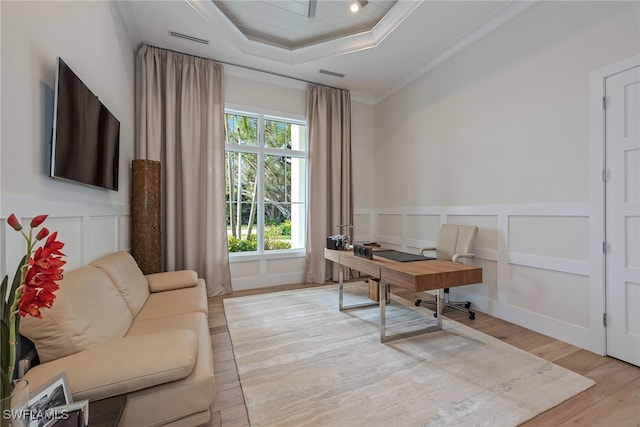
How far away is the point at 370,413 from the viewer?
1.56 m

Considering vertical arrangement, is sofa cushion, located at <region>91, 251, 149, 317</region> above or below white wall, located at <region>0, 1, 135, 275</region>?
below

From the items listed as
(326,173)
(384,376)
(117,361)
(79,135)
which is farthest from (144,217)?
(384,376)

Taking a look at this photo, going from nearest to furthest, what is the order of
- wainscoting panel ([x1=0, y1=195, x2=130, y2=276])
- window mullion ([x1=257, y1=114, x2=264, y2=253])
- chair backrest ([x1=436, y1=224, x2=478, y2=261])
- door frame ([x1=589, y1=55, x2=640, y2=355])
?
wainscoting panel ([x1=0, y1=195, x2=130, y2=276]), door frame ([x1=589, y1=55, x2=640, y2=355]), chair backrest ([x1=436, y1=224, x2=478, y2=261]), window mullion ([x1=257, y1=114, x2=264, y2=253])

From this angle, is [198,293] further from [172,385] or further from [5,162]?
[5,162]

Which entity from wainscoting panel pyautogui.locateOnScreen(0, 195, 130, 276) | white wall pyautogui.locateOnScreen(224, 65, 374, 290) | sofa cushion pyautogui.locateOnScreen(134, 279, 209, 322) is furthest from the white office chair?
wainscoting panel pyautogui.locateOnScreen(0, 195, 130, 276)

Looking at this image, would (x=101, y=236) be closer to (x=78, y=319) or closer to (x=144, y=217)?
(x=144, y=217)

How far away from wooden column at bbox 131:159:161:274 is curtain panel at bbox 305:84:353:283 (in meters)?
2.11

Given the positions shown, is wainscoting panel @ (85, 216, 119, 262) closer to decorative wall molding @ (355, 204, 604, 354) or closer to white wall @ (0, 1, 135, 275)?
white wall @ (0, 1, 135, 275)

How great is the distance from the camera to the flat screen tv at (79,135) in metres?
1.49

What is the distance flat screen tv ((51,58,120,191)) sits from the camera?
1487 mm

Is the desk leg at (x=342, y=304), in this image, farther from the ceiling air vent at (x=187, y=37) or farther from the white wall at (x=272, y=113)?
the ceiling air vent at (x=187, y=37)

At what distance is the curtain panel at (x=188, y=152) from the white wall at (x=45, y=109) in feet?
2.99

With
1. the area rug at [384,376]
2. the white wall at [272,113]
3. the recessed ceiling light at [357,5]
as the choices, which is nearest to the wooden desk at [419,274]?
the area rug at [384,376]

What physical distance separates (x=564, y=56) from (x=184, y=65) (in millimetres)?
4119
